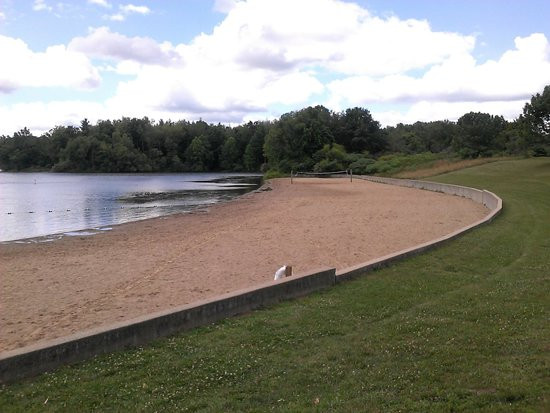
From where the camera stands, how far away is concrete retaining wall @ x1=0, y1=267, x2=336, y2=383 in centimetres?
481

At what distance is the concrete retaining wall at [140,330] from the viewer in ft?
15.8

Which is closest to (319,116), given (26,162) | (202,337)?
(26,162)

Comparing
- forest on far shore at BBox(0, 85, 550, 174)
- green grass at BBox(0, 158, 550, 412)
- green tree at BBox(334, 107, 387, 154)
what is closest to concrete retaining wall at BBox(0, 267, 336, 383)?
green grass at BBox(0, 158, 550, 412)

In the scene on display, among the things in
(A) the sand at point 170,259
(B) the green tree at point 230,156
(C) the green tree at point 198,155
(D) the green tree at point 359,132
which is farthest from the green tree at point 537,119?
(C) the green tree at point 198,155

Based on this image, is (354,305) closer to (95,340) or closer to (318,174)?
(95,340)

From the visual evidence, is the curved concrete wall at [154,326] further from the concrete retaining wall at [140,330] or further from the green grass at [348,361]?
the green grass at [348,361]

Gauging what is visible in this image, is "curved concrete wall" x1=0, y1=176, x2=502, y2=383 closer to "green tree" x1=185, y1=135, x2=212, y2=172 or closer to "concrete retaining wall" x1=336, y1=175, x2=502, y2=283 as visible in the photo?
"concrete retaining wall" x1=336, y1=175, x2=502, y2=283

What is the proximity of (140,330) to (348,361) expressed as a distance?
90.6 inches

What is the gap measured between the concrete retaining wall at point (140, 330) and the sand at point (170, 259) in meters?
2.25

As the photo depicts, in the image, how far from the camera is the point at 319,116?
11300cm

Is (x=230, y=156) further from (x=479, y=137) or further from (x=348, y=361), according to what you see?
(x=348, y=361)

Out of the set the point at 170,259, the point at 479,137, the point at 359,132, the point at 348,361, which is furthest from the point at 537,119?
the point at 359,132

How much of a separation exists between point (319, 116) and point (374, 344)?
110010 mm

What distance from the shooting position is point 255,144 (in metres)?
138
